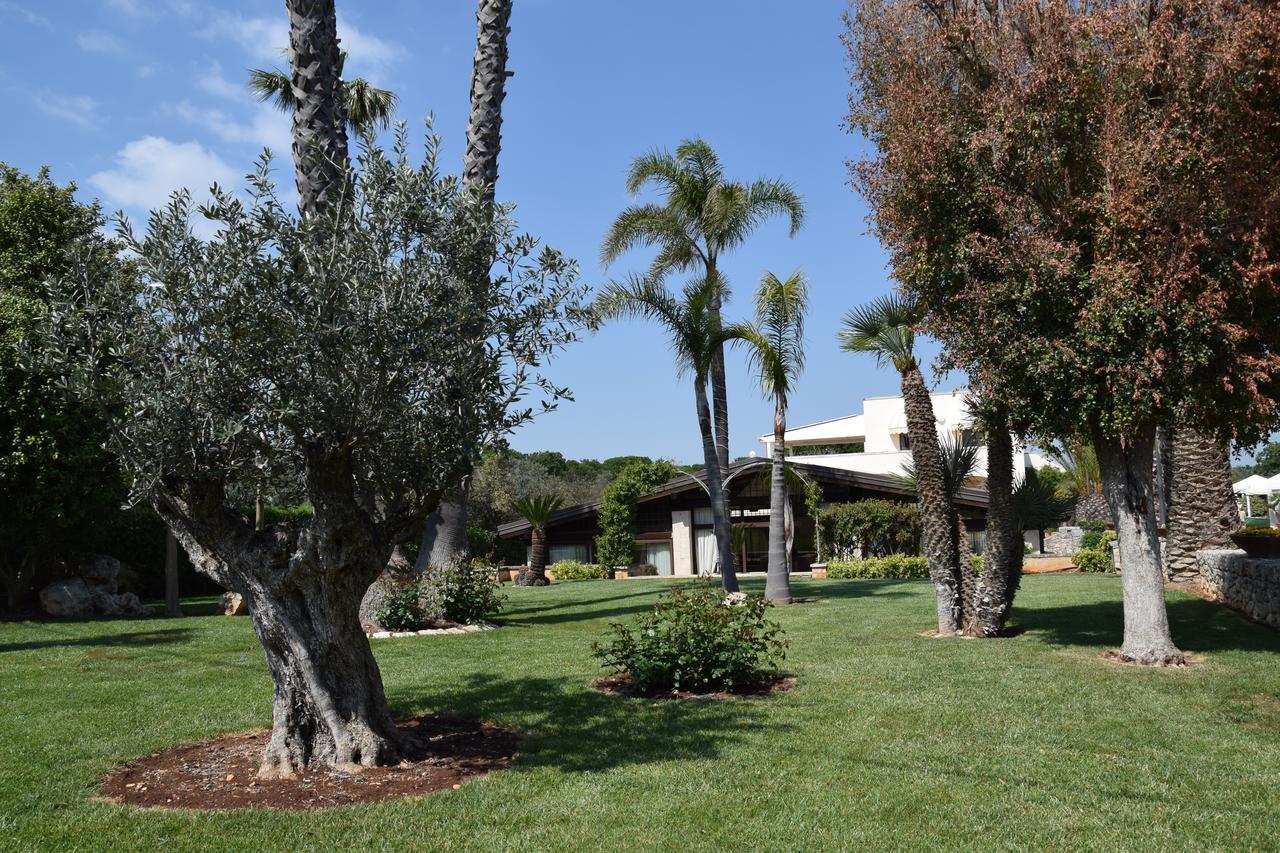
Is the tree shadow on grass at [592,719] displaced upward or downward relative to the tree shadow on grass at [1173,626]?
upward

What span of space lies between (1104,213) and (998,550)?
492cm

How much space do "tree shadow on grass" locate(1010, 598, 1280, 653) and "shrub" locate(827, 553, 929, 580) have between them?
10188 mm

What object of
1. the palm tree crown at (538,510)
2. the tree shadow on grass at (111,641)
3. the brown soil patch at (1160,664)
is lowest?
the brown soil patch at (1160,664)

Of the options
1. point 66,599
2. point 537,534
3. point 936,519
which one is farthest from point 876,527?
point 66,599

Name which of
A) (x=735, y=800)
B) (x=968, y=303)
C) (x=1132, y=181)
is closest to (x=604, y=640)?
(x=968, y=303)

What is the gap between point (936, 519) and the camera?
13.8 metres

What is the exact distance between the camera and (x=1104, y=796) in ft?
20.2

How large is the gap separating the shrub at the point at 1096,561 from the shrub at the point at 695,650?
2099 cm

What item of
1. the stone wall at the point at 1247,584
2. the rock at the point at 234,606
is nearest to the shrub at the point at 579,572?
the rock at the point at 234,606

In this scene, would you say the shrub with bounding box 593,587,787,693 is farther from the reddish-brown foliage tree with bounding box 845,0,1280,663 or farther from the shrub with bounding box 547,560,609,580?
the shrub with bounding box 547,560,609,580

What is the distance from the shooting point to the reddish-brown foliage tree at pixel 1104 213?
9.94 meters

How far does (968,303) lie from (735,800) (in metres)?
7.20

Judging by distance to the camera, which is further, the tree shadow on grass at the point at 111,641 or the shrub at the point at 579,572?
the shrub at the point at 579,572

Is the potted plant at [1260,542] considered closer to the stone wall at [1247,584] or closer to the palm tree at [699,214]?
the stone wall at [1247,584]
